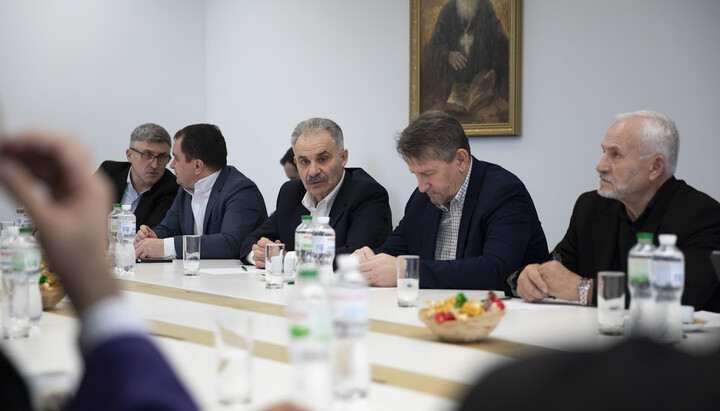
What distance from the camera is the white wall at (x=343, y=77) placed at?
196 inches

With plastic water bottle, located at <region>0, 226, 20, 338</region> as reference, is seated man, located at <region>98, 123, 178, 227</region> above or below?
above

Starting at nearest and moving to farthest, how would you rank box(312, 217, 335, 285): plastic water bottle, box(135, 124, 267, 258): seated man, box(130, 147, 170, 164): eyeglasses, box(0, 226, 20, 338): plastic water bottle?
box(0, 226, 20, 338): plastic water bottle < box(312, 217, 335, 285): plastic water bottle < box(135, 124, 267, 258): seated man < box(130, 147, 170, 164): eyeglasses

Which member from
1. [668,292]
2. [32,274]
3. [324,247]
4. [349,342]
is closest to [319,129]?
[324,247]

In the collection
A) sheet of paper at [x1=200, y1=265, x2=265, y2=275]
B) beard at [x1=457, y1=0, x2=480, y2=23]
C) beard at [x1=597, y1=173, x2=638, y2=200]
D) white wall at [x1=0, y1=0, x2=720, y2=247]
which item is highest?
beard at [x1=457, y1=0, x2=480, y2=23]

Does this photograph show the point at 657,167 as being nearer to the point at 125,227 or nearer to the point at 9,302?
the point at 9,302

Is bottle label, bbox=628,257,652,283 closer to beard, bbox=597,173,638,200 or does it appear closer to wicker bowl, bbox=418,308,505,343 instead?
wicker bowl, bbox=418,308,505,343

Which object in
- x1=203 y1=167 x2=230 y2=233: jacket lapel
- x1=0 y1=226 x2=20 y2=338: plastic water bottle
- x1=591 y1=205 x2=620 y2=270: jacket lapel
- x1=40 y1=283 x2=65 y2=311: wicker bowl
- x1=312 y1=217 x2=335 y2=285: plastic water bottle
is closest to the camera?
x1=0 y1=226 x2=20 y2=338: plastic water bottle

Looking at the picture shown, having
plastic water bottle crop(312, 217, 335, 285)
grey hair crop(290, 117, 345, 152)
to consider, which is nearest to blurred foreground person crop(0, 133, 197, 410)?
plastic water bottle crop(312, 217, 335, 285)

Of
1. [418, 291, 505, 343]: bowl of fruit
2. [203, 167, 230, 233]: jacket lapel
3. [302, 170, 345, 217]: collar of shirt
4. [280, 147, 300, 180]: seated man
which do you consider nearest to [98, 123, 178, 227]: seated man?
[203, 167, 230, 233]: jacket lapel

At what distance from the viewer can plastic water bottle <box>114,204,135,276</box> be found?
3916mm

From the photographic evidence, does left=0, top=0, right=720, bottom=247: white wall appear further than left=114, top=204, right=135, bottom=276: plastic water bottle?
Yes

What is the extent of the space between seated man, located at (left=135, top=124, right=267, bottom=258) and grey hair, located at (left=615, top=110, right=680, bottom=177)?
2442mm

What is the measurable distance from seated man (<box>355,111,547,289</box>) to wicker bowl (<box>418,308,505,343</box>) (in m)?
1.12

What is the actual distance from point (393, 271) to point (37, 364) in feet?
5.46
